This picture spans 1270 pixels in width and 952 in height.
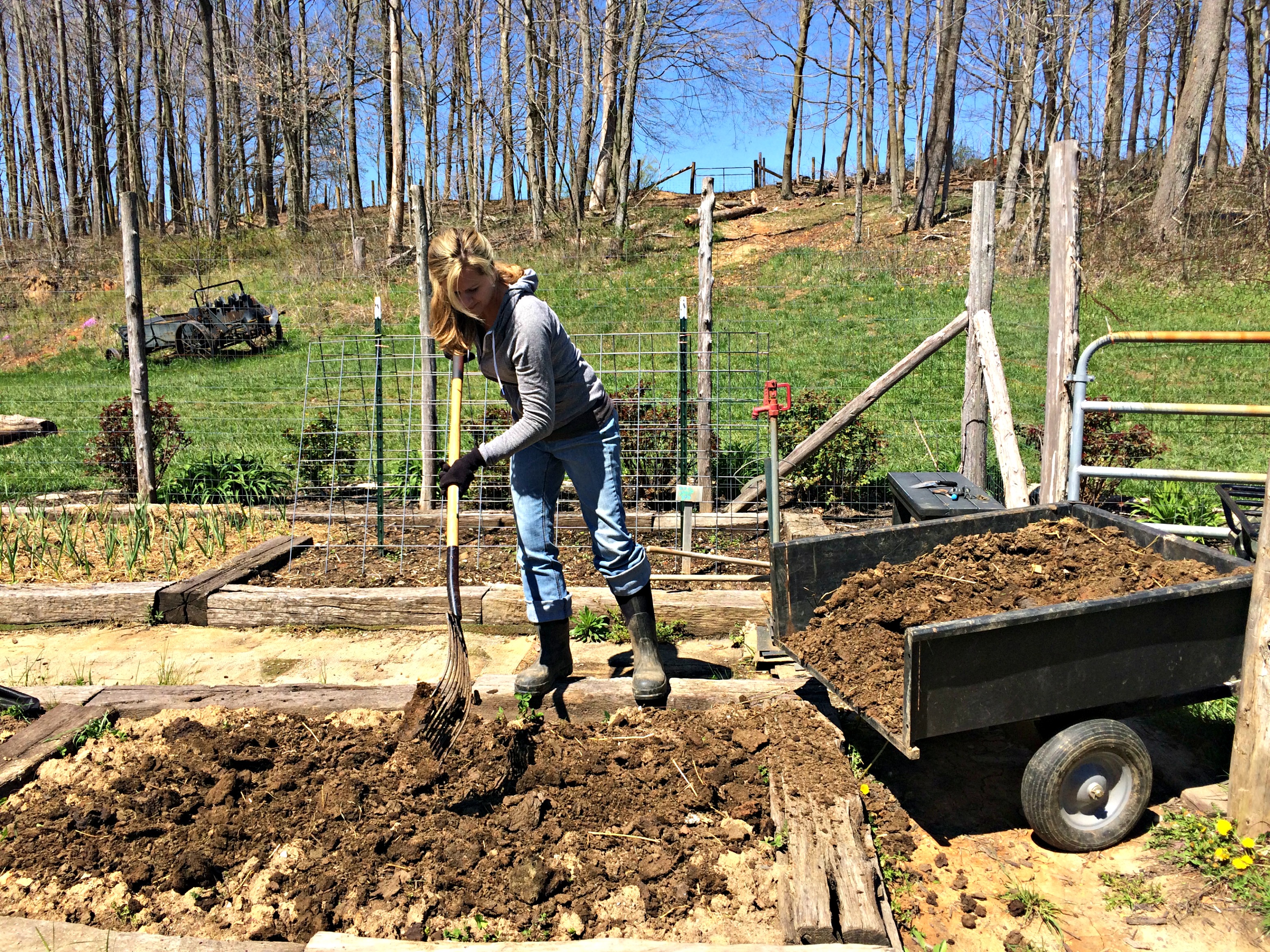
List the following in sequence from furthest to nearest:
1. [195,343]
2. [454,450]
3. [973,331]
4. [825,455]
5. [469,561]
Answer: [195,343]
[825,455]
[469,561]
[973,331]
[454,450]

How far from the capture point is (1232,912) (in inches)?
98.7

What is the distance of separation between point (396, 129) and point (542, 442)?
2026 cm

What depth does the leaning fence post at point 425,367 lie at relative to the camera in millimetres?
5957

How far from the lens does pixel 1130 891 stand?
2.61m

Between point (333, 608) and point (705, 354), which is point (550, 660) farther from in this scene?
point (705, 354)

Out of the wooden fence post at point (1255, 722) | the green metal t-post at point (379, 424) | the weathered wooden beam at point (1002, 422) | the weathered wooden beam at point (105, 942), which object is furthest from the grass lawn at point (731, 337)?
the weathered wooden beam at point (105, 942)

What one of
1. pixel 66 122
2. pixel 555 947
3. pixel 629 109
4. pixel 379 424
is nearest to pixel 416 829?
pixel 555 947

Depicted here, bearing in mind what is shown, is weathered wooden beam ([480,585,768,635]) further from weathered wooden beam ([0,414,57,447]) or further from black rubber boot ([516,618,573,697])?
weathered wooden beam ([0,414,57,447])

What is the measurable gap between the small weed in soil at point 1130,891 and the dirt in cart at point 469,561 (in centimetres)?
265

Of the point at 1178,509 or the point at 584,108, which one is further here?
the point at 584,108

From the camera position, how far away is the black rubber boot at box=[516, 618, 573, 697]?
3559 millimetres

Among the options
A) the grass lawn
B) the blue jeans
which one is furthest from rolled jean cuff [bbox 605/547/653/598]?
the grass lawn

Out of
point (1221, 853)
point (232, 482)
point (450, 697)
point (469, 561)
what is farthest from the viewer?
point (232, 482)

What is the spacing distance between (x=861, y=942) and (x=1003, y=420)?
3.53 m
